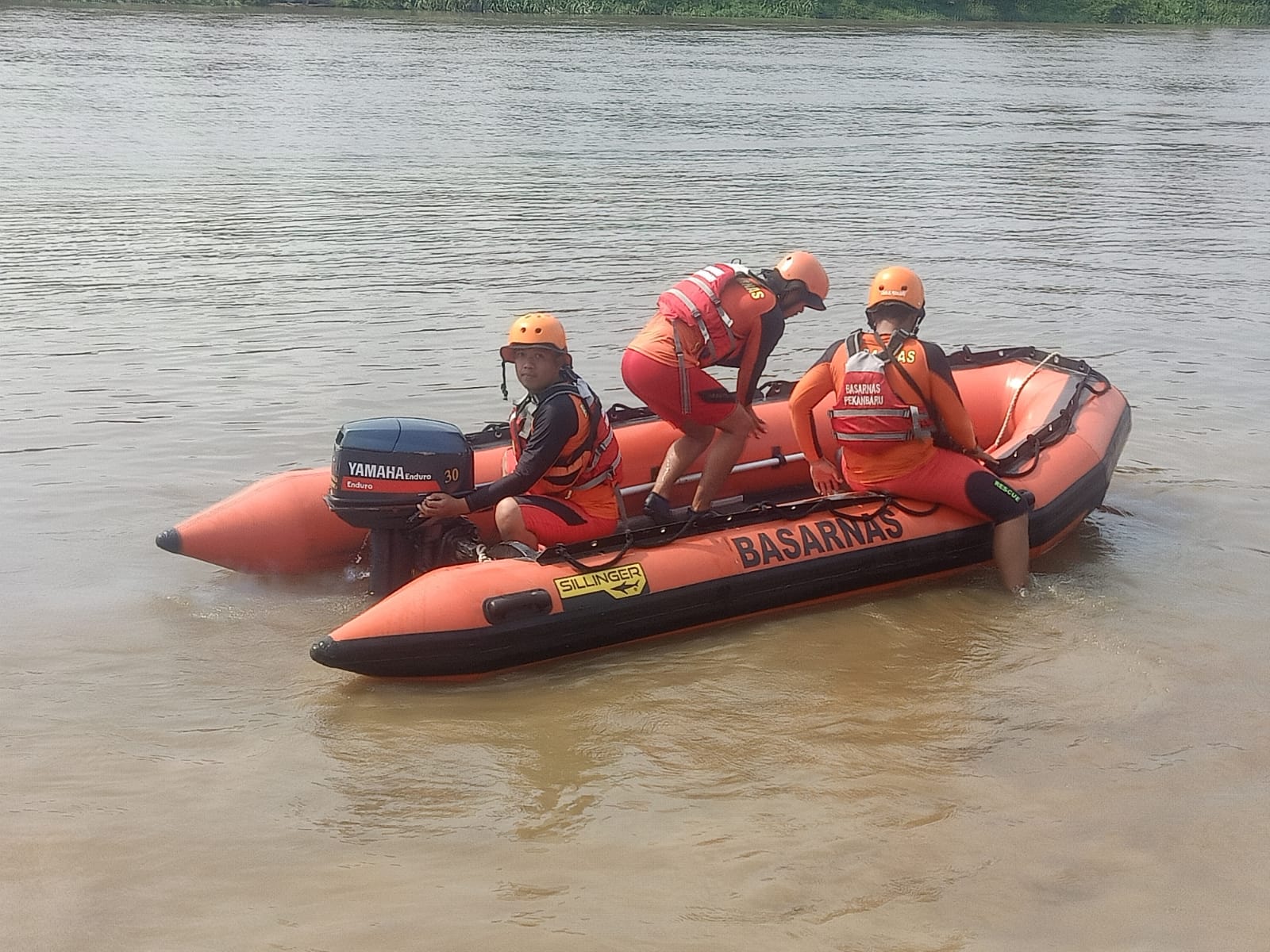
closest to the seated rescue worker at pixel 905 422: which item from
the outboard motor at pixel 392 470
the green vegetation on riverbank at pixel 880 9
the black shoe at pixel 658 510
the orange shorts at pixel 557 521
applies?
the black shoe at pixel 658 510

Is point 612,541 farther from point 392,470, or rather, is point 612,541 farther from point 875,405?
point 875,405

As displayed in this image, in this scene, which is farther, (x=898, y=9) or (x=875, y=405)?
(x=898, y=9)

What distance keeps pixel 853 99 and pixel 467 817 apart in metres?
19.3

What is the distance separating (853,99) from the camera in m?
21.7

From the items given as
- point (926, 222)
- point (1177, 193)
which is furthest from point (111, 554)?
point (1177, 193)

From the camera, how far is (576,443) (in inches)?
197

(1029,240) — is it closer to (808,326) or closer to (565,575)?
(808,326)

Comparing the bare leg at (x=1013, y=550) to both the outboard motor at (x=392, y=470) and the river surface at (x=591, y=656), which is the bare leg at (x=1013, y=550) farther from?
the outboard motor at (x=392, y=470)

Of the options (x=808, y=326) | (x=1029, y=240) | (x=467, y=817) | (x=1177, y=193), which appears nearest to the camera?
(x=467, y=817)

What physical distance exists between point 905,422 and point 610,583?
140cm

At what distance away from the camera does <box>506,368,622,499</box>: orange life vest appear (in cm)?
495

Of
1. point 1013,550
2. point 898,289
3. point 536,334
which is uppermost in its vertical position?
Result: point 898,289

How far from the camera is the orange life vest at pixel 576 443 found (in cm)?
495

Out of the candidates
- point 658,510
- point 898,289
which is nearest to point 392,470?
point 658,510
